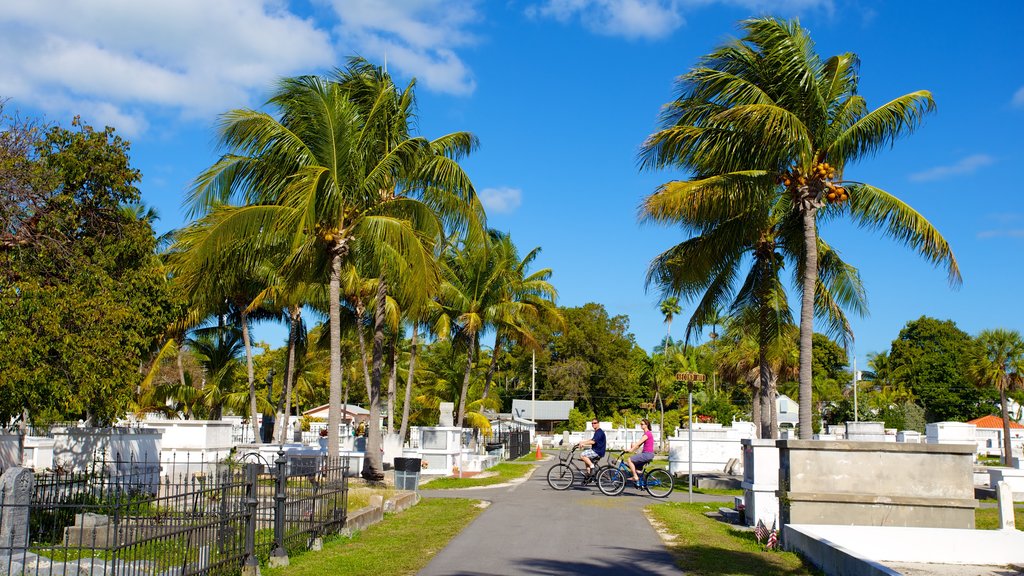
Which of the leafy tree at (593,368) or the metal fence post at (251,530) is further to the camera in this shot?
the leafy tree at (593,368)

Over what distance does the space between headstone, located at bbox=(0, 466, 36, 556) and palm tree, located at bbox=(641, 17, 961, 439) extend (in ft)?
39.4

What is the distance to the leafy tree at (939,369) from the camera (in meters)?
77.5

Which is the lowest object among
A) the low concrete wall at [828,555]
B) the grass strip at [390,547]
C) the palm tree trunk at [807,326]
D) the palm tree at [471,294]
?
the grass strip at [390,547]

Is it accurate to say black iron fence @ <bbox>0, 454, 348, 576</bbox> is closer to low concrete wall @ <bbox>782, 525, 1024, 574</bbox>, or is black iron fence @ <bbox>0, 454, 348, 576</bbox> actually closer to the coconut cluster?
low concrete wall @ <bbox>782, 525, 1024, 574</bbox>

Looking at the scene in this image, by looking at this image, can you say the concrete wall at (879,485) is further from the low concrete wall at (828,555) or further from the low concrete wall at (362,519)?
the low concrete wall at (362,519)

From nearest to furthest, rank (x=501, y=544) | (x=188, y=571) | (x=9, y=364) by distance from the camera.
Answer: (x=188, y=571) → (x=501, y=544) → (x=9, y=364)

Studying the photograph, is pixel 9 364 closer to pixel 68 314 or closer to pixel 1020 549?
pixel 68 314

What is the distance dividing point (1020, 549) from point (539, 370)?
7283cm

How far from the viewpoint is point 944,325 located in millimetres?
83562

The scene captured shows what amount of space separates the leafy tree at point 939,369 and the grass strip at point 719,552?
69115 mm

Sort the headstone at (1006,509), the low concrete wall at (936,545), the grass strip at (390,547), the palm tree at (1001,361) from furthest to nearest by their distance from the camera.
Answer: the palm tree at (1001,361)
the headstone at (1006,509)
the low concrete wall at (936,545)
the grass strip at (390,547)

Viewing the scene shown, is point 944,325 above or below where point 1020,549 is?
above

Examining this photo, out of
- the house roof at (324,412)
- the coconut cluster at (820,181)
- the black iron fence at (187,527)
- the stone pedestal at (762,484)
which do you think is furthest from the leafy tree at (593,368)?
the black iron fence at (187,527)

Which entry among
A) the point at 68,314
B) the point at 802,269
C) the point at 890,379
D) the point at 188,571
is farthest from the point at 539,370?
the point at 188,571
